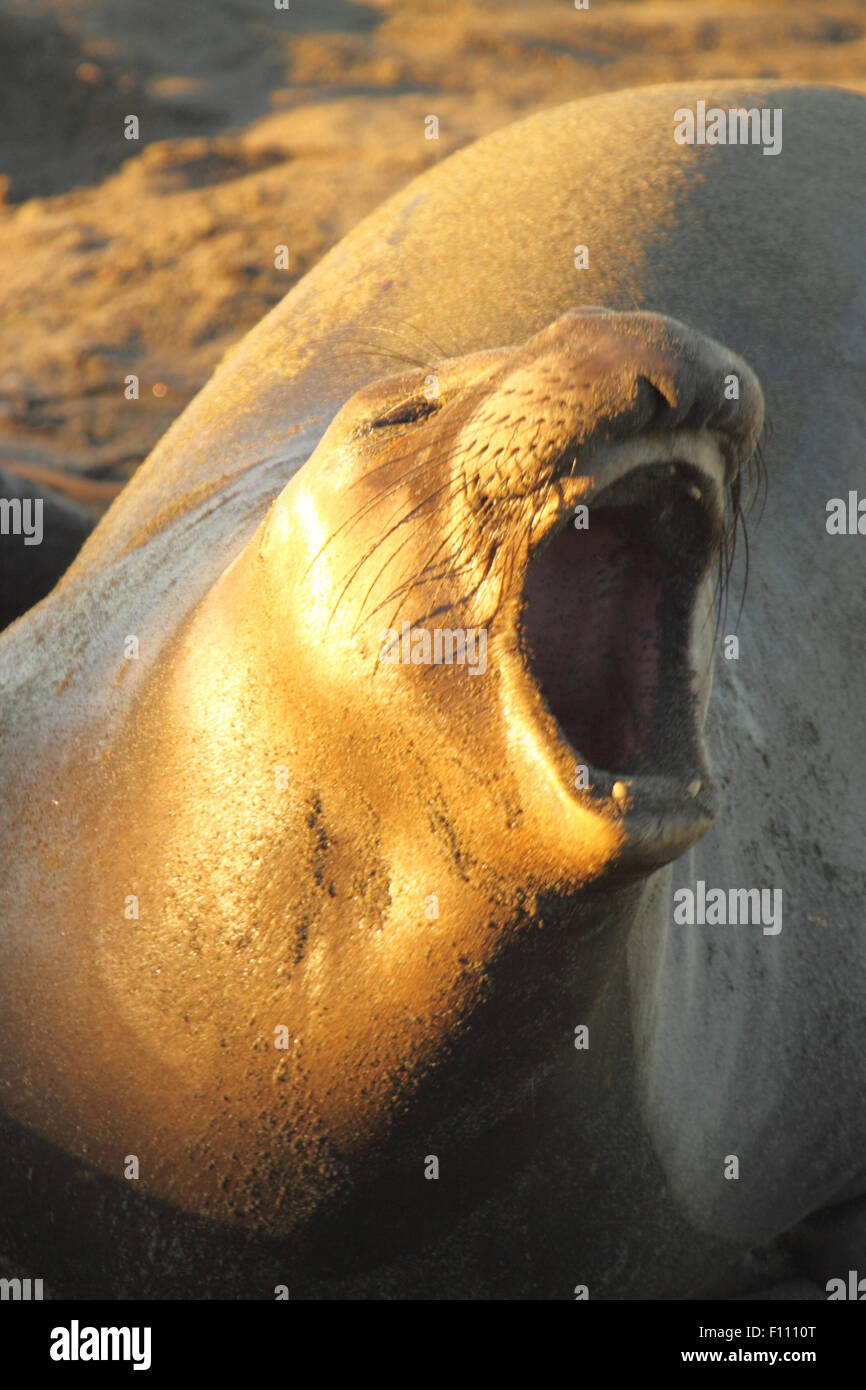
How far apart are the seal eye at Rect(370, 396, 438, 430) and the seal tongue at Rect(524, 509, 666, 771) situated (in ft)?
1.02

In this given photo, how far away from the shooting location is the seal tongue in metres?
2.21

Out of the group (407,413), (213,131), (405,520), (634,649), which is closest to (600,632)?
Result: (634,649)

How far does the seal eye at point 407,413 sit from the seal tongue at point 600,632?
0.31 m

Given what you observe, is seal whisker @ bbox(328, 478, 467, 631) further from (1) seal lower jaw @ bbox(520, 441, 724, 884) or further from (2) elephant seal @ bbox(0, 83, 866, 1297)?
(1) seal lower jaw @ bbox(520, 441, 724, 884)

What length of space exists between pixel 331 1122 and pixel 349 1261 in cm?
31

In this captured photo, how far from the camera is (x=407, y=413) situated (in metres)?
2.43

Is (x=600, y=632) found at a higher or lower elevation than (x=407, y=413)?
lower

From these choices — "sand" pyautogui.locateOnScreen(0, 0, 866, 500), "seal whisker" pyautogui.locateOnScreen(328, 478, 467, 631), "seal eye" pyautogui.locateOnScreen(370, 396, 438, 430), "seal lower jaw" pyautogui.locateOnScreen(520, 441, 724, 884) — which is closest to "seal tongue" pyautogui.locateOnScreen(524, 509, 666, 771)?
"seal lower jaw" pyautogui.locateOnScreen(520, 441, 724, 884)

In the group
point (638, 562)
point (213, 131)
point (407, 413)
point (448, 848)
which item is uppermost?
point (213, 131)

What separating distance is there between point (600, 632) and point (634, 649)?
6 cm

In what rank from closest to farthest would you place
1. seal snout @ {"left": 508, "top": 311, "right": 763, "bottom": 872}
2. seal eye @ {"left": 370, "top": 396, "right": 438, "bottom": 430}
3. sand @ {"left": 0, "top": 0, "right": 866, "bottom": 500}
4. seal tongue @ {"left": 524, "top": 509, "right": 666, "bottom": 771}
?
seal snout @ {"left": 508, "top": 311, "right": 763, "bottom": 872} → seal tongue @ {"left": 524, "top": 509, "right": 666, "bottom": 771} → seal eye @ {"left": 370, "top": 396, "right": 438, "bottom": 430} → sand @ {"left": 0, "top": 0, "right": 866, "bottom": 500}

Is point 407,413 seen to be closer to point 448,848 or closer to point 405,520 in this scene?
point 405,520
